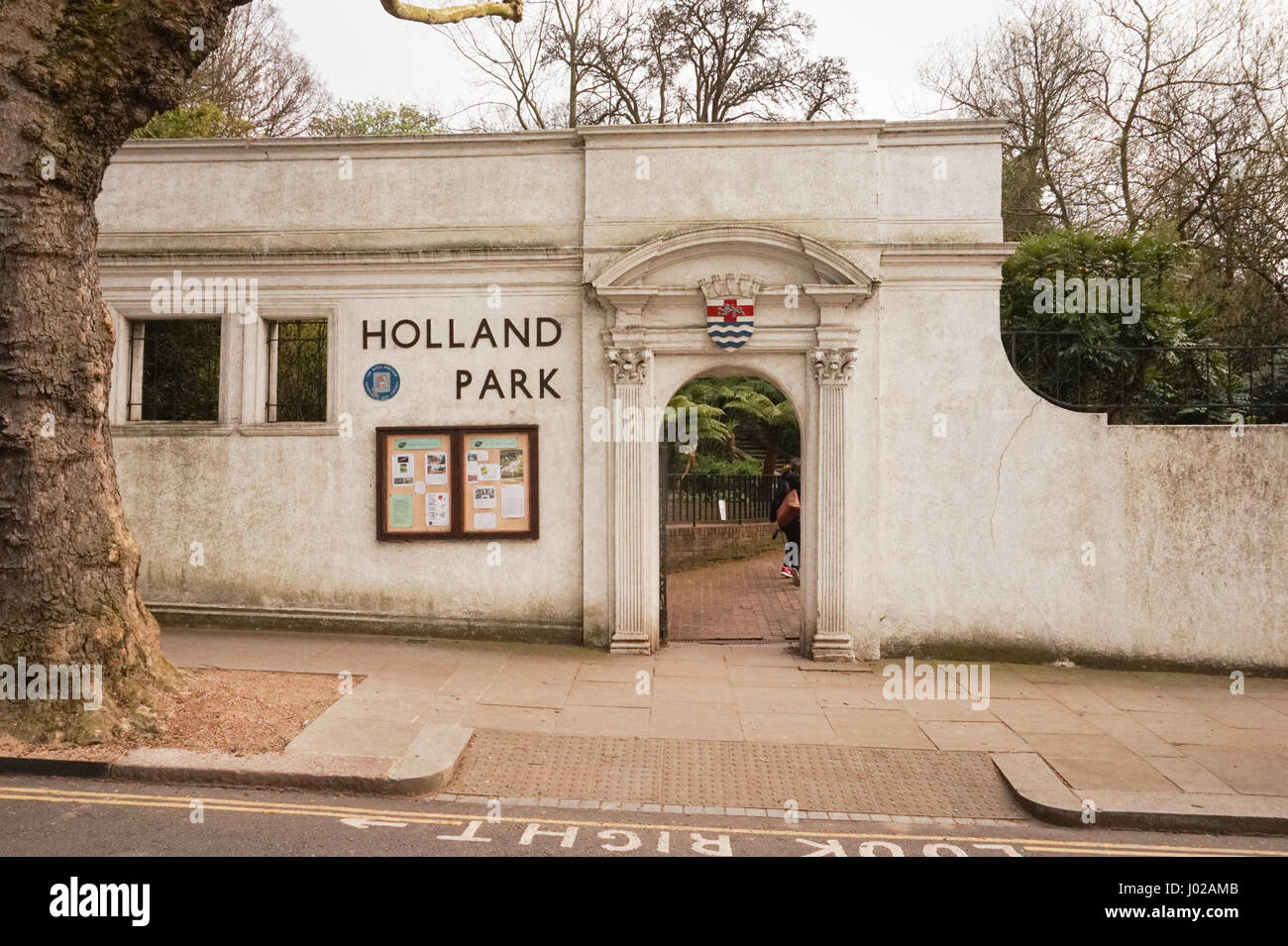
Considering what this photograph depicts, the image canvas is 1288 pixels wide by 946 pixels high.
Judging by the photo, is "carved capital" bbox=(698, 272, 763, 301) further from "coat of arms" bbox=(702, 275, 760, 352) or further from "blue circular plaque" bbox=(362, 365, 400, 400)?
"blue circular plaque" bbox=(362, 365, 400, 400)

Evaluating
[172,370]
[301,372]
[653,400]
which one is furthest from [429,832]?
[172,370]

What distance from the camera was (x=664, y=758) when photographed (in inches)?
252

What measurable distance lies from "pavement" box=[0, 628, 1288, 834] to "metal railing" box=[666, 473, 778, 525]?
6676 mm

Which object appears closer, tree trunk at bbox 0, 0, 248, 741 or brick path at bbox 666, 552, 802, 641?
tree trunk at bbox 0, 0, 248, 741

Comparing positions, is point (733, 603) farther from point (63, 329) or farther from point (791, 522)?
point (63, 329)

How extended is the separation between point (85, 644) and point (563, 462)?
15.9ft

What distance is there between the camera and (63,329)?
20.5 feet

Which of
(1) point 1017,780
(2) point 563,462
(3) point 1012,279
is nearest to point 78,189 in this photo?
(2) point 563,462

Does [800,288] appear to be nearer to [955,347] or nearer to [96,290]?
[955,347]

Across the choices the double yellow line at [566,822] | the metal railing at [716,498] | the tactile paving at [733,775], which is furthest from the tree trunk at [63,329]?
the metal railing at [716,498]

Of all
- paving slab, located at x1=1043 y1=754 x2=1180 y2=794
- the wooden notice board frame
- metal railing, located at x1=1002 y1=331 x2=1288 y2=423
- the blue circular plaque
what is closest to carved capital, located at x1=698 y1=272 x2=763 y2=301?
the wooden notice board frame

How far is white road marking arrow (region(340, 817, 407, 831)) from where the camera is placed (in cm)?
511

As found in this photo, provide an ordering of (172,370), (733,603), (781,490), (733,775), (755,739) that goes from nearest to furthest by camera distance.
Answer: (733,775)
(755,739)
(172,370)
(733,603)
(781,490)

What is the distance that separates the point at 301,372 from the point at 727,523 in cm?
866
